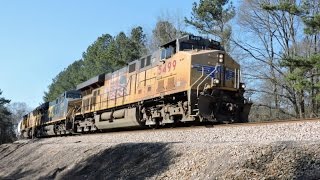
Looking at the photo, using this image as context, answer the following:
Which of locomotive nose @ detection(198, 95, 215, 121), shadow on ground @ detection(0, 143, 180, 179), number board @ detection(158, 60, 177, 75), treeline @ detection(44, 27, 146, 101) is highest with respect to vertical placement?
treeline @ detection(44, 27, 146, 101)

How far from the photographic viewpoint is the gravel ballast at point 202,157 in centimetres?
669

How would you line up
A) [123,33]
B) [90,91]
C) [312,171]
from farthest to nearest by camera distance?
[123,33] < [90,91] < [312,171]

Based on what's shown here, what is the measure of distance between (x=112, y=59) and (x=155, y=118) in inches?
1345

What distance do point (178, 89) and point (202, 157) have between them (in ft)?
26.1

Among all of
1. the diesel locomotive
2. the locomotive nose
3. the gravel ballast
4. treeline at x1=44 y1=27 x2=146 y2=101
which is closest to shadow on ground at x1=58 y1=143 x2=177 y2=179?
the gravel ballast

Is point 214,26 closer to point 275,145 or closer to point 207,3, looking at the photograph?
point 207,3

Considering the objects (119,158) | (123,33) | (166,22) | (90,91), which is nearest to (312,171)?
(119,158)

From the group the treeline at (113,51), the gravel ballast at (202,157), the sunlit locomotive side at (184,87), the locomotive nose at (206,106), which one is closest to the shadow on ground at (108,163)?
the gravel ballast at (202,157)

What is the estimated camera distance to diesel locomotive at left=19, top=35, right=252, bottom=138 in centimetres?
1556

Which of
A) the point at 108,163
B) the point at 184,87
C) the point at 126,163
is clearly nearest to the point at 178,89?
the point at 184,87

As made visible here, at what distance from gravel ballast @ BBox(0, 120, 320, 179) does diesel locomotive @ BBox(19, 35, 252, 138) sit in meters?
2.13

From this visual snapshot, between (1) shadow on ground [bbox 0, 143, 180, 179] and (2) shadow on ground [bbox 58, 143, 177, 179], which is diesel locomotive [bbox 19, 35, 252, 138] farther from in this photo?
(2) shadow on ground [bbox 58, 143, 177, 179]

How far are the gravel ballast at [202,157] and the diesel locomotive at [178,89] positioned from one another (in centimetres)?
213

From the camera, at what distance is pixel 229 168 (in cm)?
711
